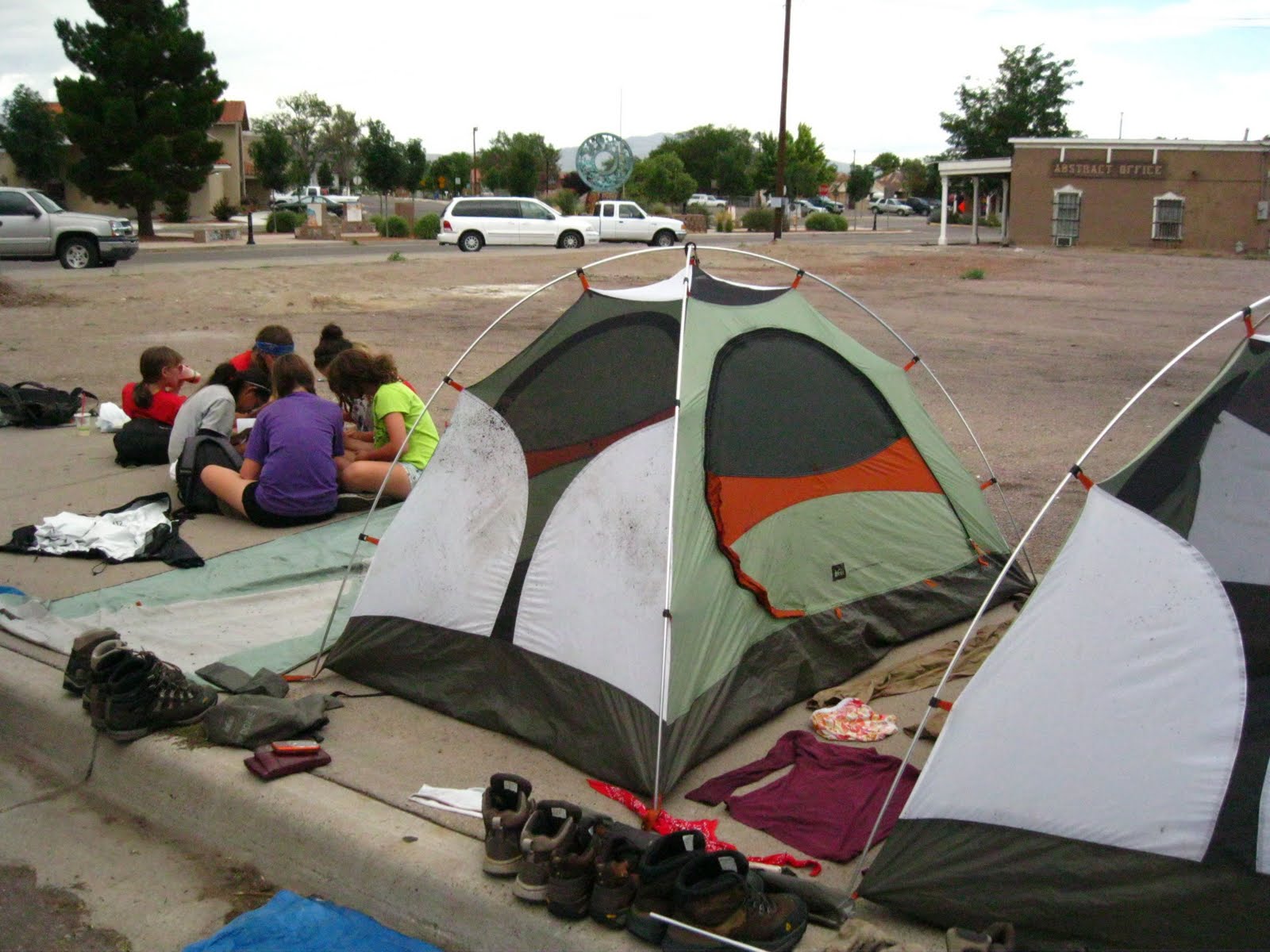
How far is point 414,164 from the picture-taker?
71.4m

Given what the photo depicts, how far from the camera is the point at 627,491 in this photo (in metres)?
4.32

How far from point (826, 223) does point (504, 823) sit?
54.4m

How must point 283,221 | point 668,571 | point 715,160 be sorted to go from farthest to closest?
1. point 715,160
2. point 283,221
3. point 668,571

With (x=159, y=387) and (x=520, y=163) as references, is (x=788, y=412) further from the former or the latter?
(x=520, y=163)

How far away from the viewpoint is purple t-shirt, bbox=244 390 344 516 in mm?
6539

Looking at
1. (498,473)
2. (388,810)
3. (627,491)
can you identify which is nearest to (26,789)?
(388,810)

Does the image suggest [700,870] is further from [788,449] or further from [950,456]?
[950,456]

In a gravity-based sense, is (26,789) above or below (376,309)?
below

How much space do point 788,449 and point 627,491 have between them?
899 millimetres

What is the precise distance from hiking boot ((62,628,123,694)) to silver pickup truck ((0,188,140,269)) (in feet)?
72.3

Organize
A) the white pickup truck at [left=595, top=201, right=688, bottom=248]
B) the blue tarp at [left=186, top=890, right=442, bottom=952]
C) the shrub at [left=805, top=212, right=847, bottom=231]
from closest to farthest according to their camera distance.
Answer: the blue tarp at [left=186, top=890, right=442, bottom=952] < the white pickup truck at [left=595, top=201, right=688, bottom=248] < the shrub at [left=805, top=212, right=847, bottom=231]

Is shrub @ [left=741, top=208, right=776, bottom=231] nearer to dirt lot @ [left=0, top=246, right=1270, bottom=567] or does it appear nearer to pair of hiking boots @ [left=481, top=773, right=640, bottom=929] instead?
dirt lot @ [left=0, top=246, right=1270, bottom=567]

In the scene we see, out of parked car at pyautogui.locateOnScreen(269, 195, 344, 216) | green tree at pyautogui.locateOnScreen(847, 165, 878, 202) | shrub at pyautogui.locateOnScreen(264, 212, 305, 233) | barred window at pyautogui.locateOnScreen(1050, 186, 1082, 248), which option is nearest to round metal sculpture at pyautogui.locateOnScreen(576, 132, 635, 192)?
barred window at pyautogui.locateOnScreen(1050, 186, 1082, 248)

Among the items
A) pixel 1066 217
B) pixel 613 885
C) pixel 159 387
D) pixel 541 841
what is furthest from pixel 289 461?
pixel 1066 217
